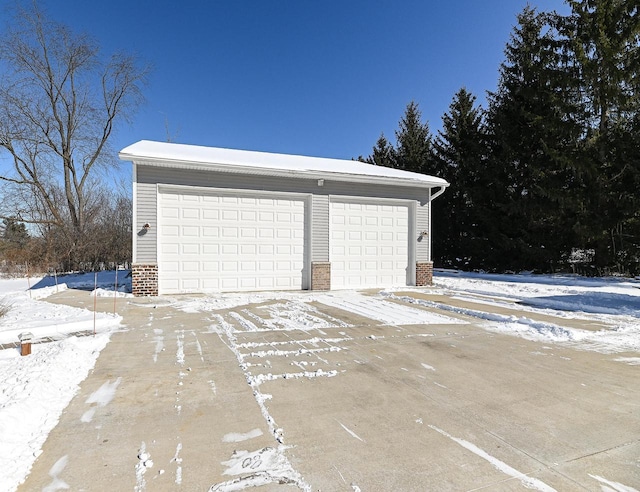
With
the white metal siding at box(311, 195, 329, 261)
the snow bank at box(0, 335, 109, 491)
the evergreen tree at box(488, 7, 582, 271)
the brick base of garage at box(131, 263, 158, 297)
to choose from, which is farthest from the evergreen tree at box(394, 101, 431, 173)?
the snow bank at box(0, 335, 109, 491)

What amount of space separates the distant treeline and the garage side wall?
282 inches

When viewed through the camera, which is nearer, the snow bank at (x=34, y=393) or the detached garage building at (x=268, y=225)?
the snow bank at (x=34, y=393)

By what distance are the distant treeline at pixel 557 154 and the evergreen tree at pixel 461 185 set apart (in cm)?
7

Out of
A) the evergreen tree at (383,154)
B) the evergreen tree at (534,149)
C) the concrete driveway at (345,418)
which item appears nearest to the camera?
the concrete driveway at (345,418)

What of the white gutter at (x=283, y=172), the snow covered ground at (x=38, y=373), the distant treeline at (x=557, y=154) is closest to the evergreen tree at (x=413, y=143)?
the distant treeline at (x=557, y=154)

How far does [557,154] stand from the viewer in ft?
45.8

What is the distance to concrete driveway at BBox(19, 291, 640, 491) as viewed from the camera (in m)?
1.94

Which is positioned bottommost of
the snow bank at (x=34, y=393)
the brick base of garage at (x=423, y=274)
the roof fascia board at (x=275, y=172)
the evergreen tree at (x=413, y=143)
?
the snow bank at (x=34, y=393)

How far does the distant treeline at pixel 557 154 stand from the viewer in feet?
44.1

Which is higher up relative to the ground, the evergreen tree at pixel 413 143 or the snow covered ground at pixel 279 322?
the evergreen tree at pixel 413 143

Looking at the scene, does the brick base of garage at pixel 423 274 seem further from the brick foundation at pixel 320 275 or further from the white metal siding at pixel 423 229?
the brick foundation at pixel 320 275

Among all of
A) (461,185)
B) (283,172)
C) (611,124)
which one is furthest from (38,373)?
(611,124)

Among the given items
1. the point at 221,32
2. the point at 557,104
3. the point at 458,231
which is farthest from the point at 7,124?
the point at 557,104

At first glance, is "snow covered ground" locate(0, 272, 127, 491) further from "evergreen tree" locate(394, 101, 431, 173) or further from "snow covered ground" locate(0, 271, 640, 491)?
"evergreen tree" locate(394, 101, 431, 173)
